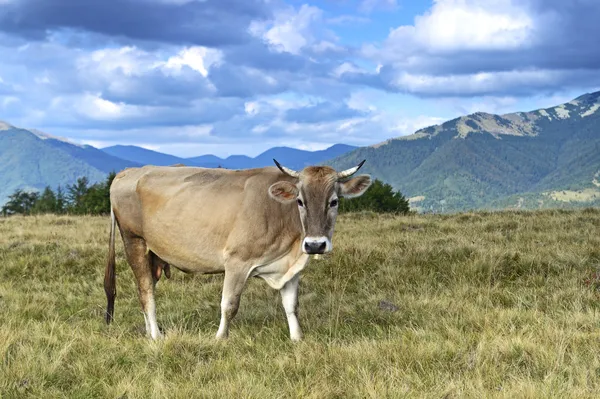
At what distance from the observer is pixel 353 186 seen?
8.22m

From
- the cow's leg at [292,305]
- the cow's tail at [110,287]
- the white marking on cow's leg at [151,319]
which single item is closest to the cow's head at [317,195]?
the cow's leg at [292,305]

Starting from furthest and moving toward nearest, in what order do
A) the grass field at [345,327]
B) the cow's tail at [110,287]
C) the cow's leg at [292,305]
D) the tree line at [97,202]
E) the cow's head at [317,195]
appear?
the tree line at [97,202], the cow's tail at [110,287], the cow's leg at [292,305], the cow's head at [317,195], the grass field at [345,327]

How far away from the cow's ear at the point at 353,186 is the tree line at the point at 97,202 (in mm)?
17708

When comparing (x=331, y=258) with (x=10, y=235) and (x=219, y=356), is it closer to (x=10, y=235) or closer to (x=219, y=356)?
(x=219, y=356)

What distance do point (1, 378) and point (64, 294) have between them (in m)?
5.57

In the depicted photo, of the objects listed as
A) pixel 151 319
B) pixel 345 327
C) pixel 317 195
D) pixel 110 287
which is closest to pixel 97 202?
pixel 110 287

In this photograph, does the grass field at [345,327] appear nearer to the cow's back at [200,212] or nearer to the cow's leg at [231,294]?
the cow's leg at [231,294]

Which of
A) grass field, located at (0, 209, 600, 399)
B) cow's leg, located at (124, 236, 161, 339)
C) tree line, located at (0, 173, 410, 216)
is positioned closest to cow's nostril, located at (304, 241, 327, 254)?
grass field, located at (0, 209, 600, 399)

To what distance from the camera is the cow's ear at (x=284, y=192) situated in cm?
793

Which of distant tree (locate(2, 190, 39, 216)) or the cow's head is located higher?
the cow's head

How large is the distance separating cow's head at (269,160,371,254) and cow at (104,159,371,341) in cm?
1

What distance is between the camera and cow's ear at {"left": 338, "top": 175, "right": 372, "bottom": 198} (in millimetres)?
8125

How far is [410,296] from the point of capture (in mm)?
9578

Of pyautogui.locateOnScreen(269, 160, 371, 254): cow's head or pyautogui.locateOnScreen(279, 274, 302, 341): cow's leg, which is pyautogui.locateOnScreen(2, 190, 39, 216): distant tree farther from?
pyautogui.locateOnScreen(269, 160, 371, 254): cow's head
